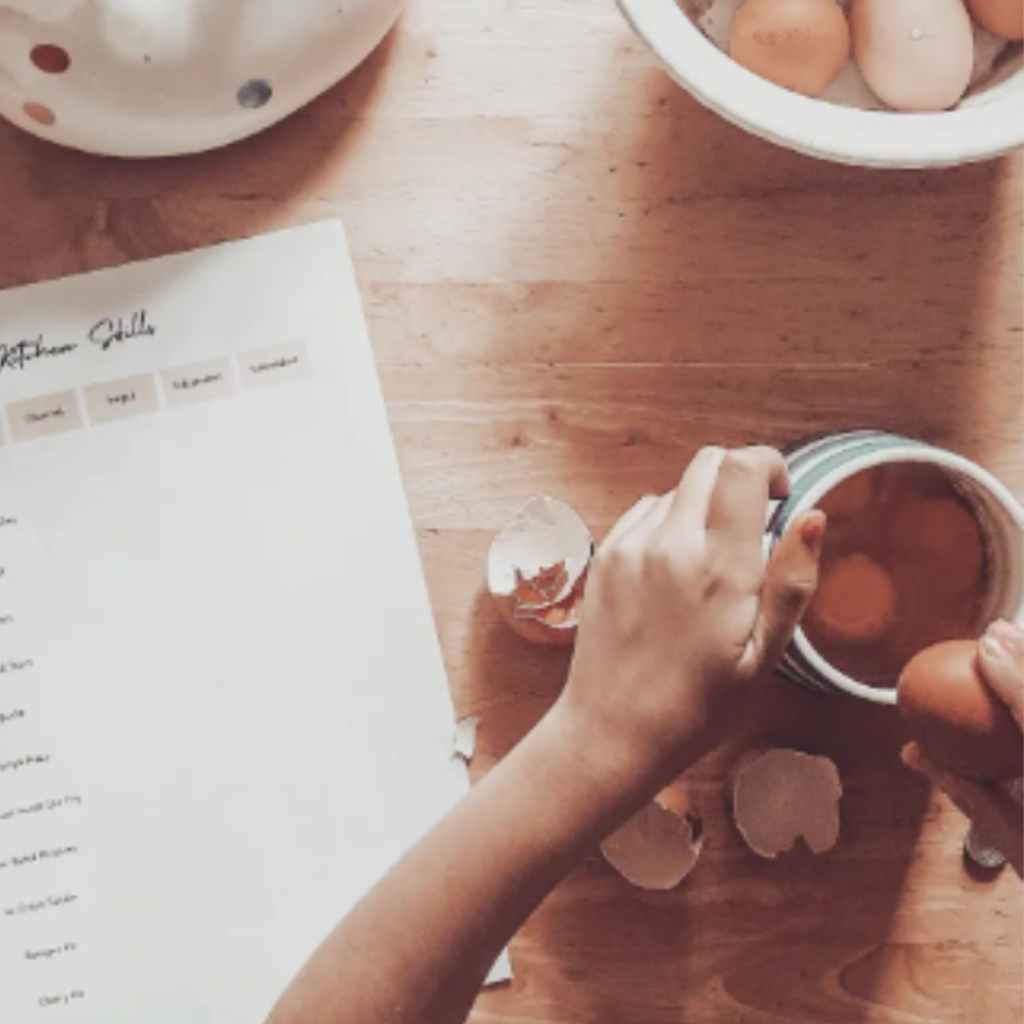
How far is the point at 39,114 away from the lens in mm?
601

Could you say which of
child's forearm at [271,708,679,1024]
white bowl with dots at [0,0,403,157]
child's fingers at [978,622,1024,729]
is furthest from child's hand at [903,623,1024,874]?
white bowl with dots at [0,0,403,157]

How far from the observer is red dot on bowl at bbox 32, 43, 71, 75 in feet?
1.87

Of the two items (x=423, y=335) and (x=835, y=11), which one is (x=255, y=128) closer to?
(x=423, y=335)

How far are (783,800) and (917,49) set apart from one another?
0.98ft

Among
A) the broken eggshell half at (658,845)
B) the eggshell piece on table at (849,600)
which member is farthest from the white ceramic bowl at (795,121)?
the broken eggshell half at (658,845)

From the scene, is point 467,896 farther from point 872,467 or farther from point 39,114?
point 39,114

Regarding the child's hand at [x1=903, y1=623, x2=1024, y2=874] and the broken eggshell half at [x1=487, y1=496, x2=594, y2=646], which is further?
the broken eggshell half at [x1=487, y1=496, x2=594, y2=646]

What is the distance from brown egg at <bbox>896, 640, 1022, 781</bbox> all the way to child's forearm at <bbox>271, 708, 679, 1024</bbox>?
0.33ft

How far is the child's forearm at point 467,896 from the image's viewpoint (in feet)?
1.83

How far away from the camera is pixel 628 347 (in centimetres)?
65

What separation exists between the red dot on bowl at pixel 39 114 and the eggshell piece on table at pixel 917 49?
0.32 m

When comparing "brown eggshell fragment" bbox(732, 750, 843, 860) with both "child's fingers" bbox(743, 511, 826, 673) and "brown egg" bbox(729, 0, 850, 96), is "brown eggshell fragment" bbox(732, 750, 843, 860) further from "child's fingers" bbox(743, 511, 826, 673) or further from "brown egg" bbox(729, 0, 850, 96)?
"brown egg" bbox(729, 0, 850, 96)

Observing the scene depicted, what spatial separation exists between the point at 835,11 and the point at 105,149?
11.6 inches

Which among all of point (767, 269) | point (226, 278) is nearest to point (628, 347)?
point (767, 269)
